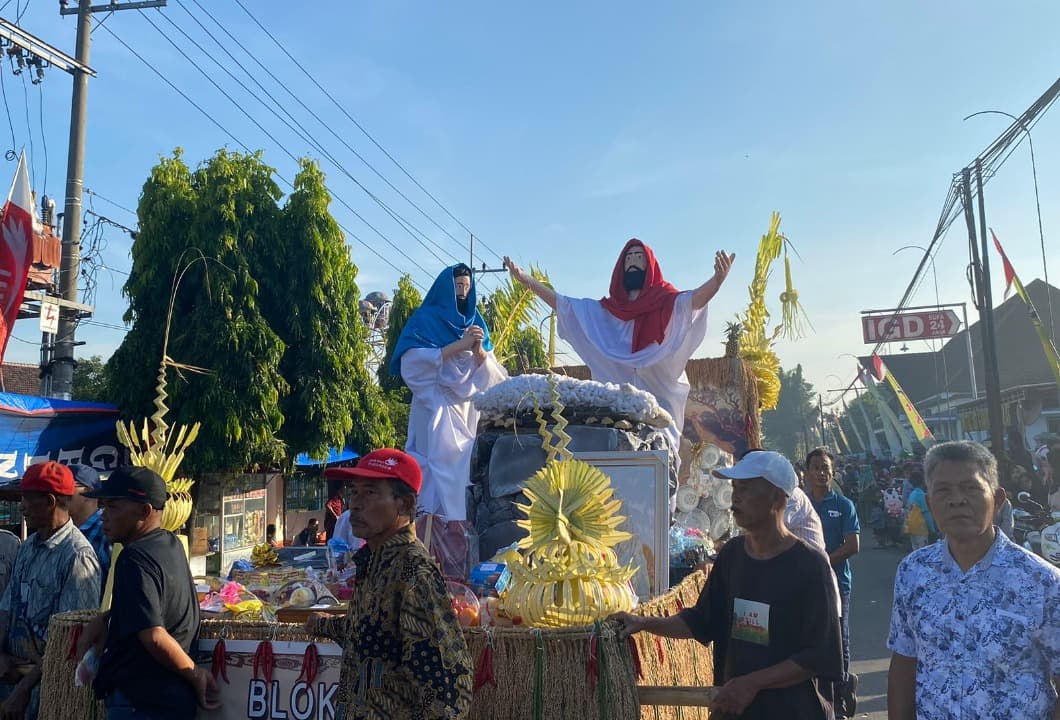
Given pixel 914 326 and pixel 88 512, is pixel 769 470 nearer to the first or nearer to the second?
pixel 88 512

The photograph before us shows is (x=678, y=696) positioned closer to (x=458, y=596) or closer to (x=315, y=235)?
(x=458, y=596)

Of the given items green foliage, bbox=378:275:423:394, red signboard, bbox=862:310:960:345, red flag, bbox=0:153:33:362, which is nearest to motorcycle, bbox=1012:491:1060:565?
red flag, bbox=0:153:33:362

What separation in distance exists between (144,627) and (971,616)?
2658 millimetres

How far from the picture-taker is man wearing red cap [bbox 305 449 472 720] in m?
2.41

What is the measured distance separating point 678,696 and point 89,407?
1103cm

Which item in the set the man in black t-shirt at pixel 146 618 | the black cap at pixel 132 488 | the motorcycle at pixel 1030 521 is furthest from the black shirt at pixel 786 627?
the motorcycle at pixel 1030 521

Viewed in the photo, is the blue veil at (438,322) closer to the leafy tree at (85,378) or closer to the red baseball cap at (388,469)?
the red baseball cap at (388,469)

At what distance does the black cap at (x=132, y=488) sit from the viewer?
3.14m

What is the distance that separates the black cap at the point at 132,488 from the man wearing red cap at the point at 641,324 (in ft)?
15.0

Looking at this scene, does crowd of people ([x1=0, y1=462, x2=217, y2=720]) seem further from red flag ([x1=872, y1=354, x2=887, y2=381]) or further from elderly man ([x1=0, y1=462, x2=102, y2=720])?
red flag ([x1=872, y1=354, x2=887, y2=381])

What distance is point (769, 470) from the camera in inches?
117

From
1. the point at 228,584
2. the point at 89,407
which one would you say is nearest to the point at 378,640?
the point at 228,584

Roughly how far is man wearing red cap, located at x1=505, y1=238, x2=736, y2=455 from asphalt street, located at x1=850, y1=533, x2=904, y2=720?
245 centimetres

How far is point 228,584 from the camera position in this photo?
433 centimetres
